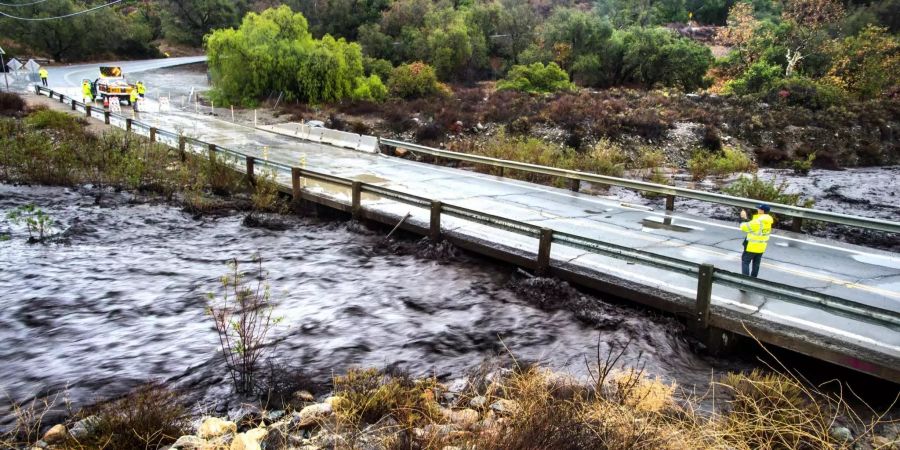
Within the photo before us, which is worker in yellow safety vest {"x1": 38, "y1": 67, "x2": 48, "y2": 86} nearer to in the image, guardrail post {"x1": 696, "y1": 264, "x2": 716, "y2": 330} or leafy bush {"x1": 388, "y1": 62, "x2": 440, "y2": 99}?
leafy bush {"x1": 388, "y1": 62, "x2": 440, "y2": 99}

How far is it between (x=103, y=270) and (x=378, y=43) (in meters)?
47.8

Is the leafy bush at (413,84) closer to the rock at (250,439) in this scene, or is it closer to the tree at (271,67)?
the tree at (271,67)

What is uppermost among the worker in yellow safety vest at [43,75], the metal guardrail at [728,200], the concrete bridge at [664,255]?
the worker in yellow safety vest at [43,75]

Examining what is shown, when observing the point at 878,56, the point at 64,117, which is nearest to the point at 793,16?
the point at 878,56

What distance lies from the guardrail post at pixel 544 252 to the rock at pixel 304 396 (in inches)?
175

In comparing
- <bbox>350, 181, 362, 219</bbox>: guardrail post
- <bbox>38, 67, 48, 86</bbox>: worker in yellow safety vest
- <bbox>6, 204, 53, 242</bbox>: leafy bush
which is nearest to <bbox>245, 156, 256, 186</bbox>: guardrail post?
<bbox>350, 181, 362, 219</bbox>: guardrail post

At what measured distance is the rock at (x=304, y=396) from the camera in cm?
641

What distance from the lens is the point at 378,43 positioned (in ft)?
181

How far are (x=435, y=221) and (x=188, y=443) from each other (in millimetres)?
6797

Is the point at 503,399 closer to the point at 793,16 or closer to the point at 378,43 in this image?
the point at 378,43

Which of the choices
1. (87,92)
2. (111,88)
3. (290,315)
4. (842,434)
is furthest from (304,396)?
(87,92)

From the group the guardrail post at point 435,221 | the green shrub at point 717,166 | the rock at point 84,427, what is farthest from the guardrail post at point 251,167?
the green shrub at point 717,166

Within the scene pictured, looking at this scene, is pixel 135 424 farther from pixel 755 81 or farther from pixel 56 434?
pixel 755 81

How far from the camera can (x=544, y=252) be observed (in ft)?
31.1
